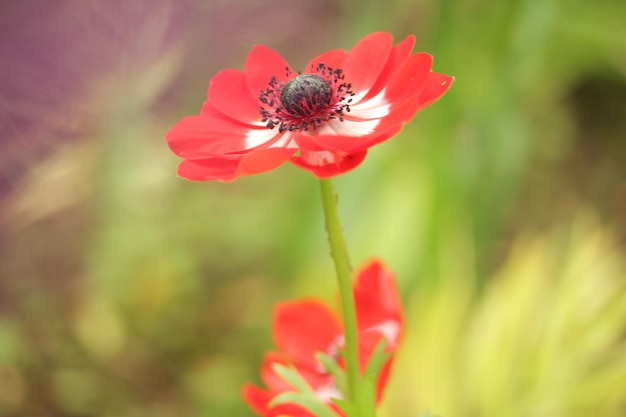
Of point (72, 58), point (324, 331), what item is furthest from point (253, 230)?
point (324, 331)

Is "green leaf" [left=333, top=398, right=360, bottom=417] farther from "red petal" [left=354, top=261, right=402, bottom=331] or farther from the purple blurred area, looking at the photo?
the purple blurred area

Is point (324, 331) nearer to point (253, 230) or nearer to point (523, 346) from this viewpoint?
point (523, 346)

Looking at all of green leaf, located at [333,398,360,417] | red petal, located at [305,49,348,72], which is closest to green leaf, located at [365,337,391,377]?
green leaf, located at [333,398,360,417]

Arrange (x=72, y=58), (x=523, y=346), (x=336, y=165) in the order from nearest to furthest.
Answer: (x=336, y=165) < (x=523, y=346) < (x=72, y=58)

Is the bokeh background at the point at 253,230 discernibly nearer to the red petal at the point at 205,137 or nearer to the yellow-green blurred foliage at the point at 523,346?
the yellow-green blurred foliage at the point at 523,346

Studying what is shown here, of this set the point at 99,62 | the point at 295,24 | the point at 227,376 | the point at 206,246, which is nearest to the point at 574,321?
the point at 227,376

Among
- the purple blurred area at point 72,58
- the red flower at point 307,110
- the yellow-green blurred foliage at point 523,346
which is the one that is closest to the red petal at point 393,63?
the red flower at point 307,110

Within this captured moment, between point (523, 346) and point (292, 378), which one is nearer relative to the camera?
point (292, 378)
